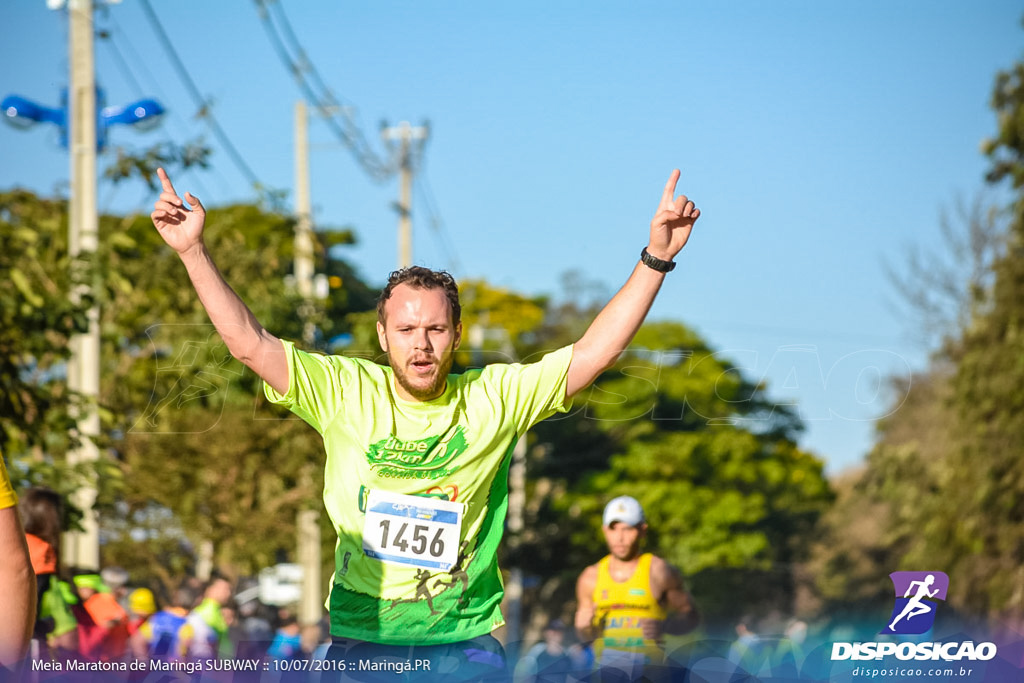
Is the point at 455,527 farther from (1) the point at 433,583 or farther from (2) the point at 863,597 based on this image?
(2) the point at 863,597

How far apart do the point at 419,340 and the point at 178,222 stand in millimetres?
783

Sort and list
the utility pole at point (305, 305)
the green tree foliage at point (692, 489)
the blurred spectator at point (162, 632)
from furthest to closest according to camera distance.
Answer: the green tree foliage at point (692, 489)
the utility pole at point (305, 305)
the blurred spectator at point (162, 632)

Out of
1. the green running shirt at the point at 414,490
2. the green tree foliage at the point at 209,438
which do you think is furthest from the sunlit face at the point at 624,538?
the green tree foliage at the point at 209,438

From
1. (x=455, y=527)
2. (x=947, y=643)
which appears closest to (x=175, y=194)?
(x=455, y=527)

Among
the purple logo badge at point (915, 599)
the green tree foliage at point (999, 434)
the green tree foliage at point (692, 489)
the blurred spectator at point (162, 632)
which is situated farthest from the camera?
the green tree foliage at point (692, 489)

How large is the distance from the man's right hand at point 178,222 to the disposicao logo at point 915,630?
226cm

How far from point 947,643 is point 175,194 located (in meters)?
2.69

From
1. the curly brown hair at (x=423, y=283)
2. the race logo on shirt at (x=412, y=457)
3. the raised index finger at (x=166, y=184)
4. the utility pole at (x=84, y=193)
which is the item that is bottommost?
the race logo on shirt at (x=412, y=457)

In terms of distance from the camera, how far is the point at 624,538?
742cm

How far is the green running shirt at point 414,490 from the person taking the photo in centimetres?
367

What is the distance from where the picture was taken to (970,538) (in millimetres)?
18844

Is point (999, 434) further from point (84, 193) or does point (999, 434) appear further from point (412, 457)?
point (412, 457)

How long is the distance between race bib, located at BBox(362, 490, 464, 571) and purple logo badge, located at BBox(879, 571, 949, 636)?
1.48 meters

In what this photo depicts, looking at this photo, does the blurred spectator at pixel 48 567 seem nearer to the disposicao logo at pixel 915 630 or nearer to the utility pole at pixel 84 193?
the disposicao logo at pixel 915 630
